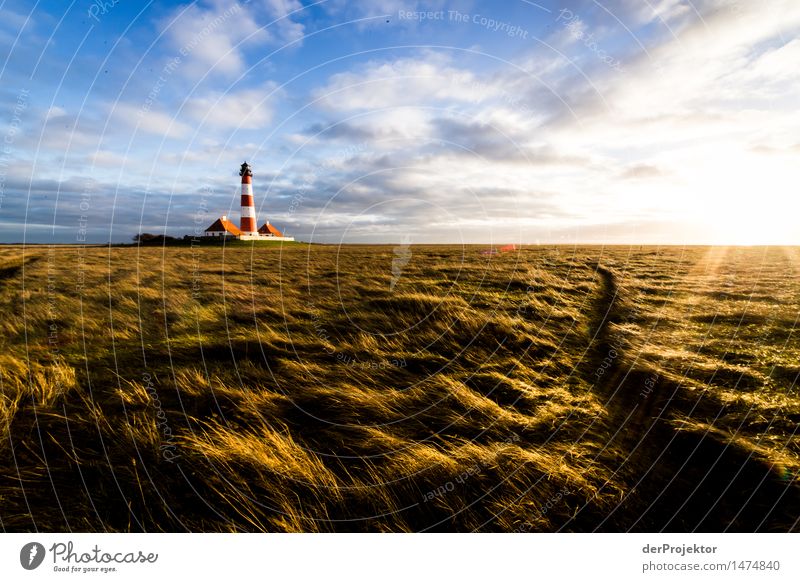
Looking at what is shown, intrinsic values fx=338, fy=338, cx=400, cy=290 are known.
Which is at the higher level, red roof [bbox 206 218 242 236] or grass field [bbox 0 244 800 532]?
red roof [bbox 206 218 242 236]

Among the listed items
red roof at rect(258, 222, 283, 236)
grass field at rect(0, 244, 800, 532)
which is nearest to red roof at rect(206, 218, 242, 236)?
red roof at rect(258, 222, 283, 236)

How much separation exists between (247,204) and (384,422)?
A: 43.9 m

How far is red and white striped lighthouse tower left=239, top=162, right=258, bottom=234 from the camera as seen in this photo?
40.9 meters

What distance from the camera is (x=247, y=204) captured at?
42.7m

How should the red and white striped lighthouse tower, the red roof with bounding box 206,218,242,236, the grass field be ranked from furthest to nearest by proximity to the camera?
1. the red roof with bounding box 206,218,242,236
2. the red and white striped lighthouse tower
3. the grass field

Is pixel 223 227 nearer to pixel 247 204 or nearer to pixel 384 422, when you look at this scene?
pixel 247 204

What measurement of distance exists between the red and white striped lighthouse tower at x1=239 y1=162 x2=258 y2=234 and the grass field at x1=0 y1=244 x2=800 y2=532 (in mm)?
33841

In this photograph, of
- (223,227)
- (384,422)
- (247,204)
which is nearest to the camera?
(384,422)

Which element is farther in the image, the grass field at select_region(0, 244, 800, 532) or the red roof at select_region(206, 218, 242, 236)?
the red roof at select_region(206, 218, 242, 236)

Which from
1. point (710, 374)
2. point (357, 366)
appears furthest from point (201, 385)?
point (710, 374)

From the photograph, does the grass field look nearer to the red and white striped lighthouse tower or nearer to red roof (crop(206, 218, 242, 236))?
the red and white striped lighthouse tower

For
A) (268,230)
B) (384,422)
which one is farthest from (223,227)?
(384,422)

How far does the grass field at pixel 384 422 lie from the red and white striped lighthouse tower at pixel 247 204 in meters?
33.8

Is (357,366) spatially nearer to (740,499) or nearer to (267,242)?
(740,499)
